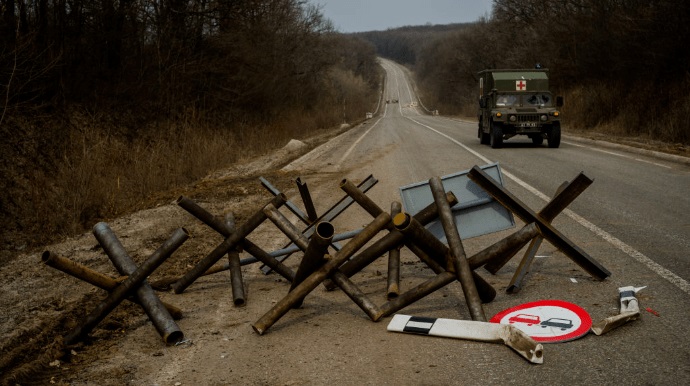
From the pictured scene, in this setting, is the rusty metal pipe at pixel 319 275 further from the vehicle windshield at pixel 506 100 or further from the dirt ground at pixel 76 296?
the vehicle windshield at pixel 506 100

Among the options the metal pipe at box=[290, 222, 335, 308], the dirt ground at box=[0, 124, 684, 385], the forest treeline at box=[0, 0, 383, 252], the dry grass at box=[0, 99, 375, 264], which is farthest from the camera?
the forest treeline at box=[0, 0, 383, 252]

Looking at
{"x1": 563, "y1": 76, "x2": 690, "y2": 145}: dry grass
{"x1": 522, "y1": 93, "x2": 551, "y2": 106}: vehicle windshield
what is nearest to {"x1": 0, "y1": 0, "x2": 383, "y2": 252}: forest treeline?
{"x1": 522, "y1": 93, "x2": 551, "y2": 106}: vehicle windshield

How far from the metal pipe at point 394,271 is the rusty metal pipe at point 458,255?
370mm

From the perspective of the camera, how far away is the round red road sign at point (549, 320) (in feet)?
14.4

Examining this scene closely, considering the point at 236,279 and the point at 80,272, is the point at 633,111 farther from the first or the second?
the point at 80,272

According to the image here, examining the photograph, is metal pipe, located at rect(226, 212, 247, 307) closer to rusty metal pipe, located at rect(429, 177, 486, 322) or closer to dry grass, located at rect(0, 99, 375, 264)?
rusty metal pipe, located at rect(429, 177, 486, 322)

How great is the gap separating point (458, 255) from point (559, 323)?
0.84m

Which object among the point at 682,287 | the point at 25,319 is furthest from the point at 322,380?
the point at 682,287

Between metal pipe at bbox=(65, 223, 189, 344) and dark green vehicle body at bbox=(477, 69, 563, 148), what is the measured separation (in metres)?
16.5

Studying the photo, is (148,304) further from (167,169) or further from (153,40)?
(153,40)

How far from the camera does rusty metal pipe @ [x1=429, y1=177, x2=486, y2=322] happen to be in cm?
467

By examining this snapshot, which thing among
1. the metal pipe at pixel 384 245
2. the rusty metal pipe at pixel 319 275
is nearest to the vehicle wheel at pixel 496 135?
the metal pipe at pixel 384 245

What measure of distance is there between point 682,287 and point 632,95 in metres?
24.0

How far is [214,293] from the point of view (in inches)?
231
